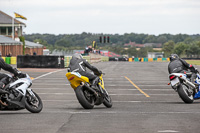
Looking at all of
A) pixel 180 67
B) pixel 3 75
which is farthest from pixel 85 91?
pixel 180 67

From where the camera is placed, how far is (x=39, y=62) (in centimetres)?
4509

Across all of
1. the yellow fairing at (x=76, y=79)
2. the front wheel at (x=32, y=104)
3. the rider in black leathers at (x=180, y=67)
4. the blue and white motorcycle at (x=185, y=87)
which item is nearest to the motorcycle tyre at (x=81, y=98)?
the yellow fairing at (x=76, y=79)

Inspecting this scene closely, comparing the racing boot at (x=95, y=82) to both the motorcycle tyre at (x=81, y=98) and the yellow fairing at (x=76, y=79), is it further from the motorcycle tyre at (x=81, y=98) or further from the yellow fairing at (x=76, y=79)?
the motorcycle tyre at (x=81, y=98)

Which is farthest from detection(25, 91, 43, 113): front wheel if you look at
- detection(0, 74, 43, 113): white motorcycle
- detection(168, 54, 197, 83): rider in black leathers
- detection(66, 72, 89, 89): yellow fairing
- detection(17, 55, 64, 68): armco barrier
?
detection(17, 55, 64, 68): armco barrier

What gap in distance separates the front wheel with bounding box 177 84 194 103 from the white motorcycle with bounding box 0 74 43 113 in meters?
4.81

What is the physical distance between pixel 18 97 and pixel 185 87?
18.8ft

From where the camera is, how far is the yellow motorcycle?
1327 cm

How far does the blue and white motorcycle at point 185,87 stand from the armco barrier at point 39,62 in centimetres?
3035

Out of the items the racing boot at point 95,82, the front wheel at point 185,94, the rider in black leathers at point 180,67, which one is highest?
the rider in black leathers at point 180,67

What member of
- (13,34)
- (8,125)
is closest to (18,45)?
(13,34)

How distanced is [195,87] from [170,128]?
246 inches

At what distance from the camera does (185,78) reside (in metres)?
15.3

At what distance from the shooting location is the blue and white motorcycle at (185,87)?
15.2m

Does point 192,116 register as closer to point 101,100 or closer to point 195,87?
point 101,100
